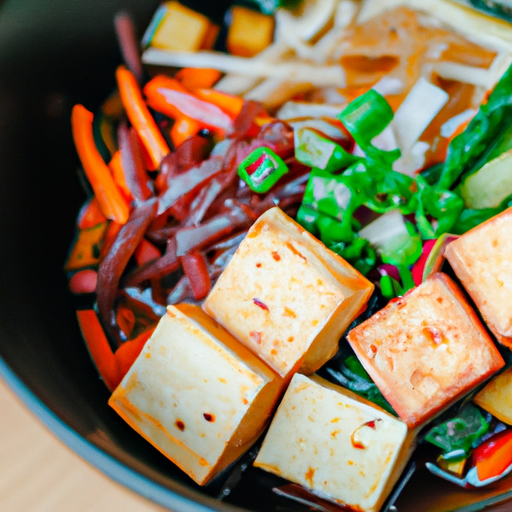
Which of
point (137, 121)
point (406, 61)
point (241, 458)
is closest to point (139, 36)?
point (137, 121)

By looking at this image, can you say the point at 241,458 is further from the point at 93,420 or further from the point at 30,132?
the point at 30,132

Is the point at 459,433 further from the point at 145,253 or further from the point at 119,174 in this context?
the point at 119,174

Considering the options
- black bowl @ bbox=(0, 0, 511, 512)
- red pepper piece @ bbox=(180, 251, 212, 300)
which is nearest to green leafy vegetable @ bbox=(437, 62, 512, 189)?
red pepper piece @ bbox=(180, 251, 212, 300)

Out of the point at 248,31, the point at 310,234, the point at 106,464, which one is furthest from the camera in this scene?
the point at 248,31

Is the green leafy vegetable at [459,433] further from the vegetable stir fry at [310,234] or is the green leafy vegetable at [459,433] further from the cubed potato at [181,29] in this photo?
the cubed potato at [181,29]

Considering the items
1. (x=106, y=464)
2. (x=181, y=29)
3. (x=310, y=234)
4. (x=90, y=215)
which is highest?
(x=181, y=29)

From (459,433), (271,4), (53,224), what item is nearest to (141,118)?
(53,224)

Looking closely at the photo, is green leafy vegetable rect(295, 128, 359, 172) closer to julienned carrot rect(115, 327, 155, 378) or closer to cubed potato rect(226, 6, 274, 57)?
cubed potato rect(226, 6, 274, 57)

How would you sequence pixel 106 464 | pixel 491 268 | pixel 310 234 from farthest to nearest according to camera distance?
pixel 310 234
pixel 491 268
pixel 106 464
